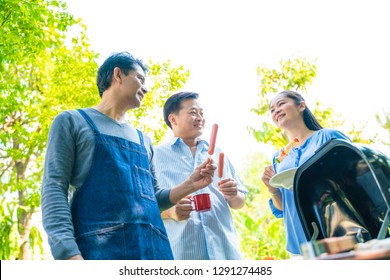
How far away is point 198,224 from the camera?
1500 millimetres

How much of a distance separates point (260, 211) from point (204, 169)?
6966 millimetres

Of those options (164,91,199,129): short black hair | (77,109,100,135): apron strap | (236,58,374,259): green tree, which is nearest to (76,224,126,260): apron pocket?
(77,109,100,135): apron strap

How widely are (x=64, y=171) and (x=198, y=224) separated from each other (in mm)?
621

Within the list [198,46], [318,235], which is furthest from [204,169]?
[198,46]

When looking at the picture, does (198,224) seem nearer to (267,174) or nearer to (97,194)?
(267,174)

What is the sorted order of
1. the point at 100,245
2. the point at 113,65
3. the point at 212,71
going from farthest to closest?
the point at 212,71 < the point at 113,65 < the point at 100,245

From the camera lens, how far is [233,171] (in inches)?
65.4

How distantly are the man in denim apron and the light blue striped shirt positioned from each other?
0.37 meters

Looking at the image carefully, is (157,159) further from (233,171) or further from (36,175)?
(36,175)

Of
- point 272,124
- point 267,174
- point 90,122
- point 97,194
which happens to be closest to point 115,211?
point 97,194

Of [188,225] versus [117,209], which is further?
[188,225]

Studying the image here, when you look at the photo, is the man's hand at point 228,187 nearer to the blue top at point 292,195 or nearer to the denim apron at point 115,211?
the blue top at point 292,195

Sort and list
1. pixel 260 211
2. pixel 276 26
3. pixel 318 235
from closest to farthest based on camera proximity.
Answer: pixel 318 235 → pixel 276 26 → pixel 260 211

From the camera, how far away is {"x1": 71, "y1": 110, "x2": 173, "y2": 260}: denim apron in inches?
38.6
